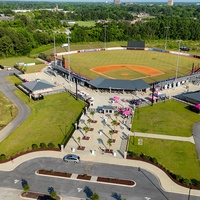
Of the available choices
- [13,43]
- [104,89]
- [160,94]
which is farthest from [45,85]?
[13,43]

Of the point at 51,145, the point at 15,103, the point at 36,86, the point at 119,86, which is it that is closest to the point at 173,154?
the point at 51,145

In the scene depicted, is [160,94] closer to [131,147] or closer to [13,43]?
[131,147]

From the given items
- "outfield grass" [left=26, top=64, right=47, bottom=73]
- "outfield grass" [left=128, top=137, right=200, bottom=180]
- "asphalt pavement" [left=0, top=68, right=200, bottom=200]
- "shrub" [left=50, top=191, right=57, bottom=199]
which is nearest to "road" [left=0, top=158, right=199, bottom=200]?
"asphalt pavement" [left=0, top=68, right=200, bottom=200]

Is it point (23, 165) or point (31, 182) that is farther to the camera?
point (23, 165)

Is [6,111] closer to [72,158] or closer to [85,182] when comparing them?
[72,158]

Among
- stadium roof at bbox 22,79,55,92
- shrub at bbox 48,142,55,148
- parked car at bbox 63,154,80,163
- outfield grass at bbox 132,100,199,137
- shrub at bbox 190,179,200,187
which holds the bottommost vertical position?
shrub at bbox 190,179,200,187

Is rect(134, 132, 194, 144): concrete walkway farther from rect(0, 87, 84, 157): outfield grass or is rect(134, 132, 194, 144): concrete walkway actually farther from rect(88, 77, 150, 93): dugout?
rect(88, 77, 150, 93): dugout
